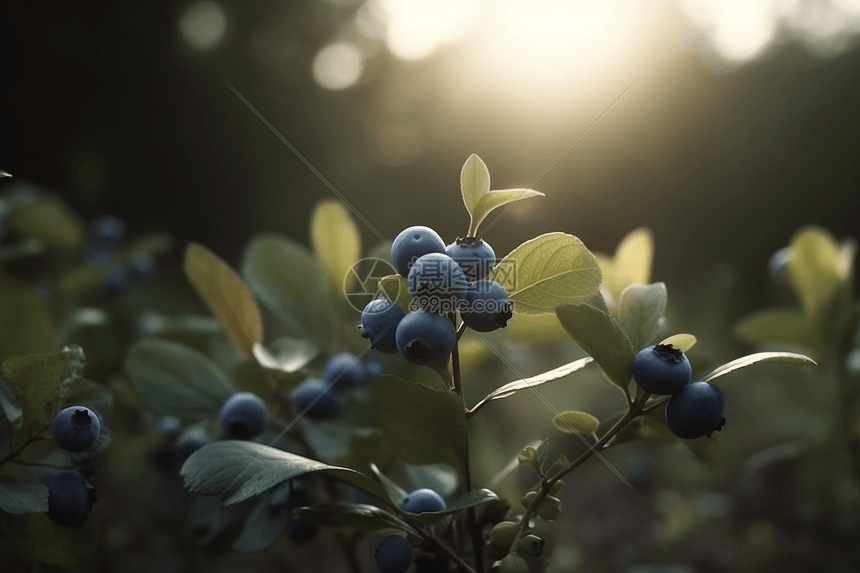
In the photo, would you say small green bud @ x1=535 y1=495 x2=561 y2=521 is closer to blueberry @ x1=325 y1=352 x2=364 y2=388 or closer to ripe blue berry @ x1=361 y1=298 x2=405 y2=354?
ripe blue berry @ x1=361 y1=298 x2=405 y2=354

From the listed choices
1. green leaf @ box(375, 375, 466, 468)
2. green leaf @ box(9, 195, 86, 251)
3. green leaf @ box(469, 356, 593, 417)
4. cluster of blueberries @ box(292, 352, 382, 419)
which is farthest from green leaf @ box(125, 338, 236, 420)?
green leaf @ box(9, 195, 86, 251)

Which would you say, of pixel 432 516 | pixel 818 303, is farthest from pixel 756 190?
pixel 432 516

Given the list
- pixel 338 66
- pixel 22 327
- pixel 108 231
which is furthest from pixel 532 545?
pixel 338 66

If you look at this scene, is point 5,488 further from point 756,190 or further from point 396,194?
point 756,190

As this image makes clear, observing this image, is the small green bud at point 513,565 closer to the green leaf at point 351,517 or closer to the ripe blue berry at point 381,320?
the green leaf at point 351,517

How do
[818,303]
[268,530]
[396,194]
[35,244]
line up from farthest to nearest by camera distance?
[396,194], [35,244], [818,303], [268,530]

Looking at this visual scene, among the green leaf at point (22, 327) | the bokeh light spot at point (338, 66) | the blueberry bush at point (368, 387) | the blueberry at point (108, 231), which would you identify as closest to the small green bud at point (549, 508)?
the blueberry bush at point (368, 387)
